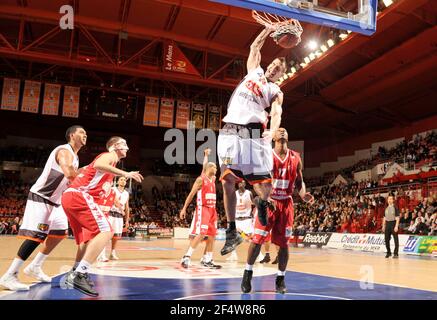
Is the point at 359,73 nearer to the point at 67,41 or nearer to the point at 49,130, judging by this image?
the point at 67,41

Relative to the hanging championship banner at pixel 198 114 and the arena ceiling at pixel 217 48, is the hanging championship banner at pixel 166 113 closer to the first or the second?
the hanging championship banner at pixel 198 114

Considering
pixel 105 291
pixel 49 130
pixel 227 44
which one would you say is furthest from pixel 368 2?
pixel 49 130

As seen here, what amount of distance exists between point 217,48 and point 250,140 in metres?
13.9

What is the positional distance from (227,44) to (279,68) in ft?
43.8

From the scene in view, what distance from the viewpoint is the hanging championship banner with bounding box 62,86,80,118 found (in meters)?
18.2

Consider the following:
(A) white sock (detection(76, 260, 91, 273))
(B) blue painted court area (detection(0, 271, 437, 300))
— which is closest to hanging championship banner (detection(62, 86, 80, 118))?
(B) blue painted court area (detection(0, 271, 437, 300))

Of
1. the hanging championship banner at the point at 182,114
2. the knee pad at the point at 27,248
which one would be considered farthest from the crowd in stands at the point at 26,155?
the knee pad at the point at 27,248

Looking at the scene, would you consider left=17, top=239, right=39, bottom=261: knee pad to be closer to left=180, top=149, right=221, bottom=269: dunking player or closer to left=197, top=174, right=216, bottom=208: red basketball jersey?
left=180, top=149, right=221, bottom=269: dunking player

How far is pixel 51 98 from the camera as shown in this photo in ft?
58.7

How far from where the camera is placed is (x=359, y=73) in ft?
64.1

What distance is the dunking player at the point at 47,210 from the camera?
198 inches

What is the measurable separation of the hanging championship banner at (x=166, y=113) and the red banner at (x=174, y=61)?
6.53 feet

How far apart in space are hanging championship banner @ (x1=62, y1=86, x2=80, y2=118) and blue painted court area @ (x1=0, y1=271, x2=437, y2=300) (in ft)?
43.5

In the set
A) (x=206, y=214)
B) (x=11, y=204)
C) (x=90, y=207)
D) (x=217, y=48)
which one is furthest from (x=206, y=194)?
(x=11, y=204)
